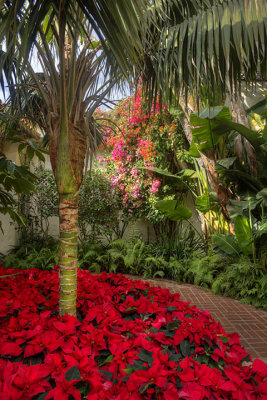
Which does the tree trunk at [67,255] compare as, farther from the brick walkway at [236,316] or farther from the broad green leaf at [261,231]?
the broad green leaf at [261,231]

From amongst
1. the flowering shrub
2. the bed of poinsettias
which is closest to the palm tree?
the bed of poinsettias

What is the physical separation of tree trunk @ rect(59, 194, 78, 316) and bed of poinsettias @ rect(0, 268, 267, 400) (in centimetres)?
17

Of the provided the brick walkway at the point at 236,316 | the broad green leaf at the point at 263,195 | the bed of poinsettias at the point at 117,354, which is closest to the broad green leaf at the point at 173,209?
the brick walkway at the point at 236,316

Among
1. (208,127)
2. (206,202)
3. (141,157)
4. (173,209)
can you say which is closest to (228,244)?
(206,202)

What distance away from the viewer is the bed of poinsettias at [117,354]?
1630 millimetres

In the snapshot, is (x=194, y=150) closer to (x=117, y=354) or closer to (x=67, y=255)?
(x=67, y=255)

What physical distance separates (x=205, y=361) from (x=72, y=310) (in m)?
1.17

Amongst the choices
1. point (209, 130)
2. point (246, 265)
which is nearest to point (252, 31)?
point (209, 130)

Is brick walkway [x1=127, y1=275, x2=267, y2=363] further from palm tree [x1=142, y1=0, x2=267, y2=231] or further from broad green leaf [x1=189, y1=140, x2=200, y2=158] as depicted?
palm tree [x1=142, y1=0, x2=267, y2=231]

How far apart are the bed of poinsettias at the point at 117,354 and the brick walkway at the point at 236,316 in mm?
1376

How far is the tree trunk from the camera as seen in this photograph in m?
2.57

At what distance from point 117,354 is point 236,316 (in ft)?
10.8

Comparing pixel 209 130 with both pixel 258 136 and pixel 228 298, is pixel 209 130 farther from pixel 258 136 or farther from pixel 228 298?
pixel 228 298

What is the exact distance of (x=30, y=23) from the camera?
1.89 m
